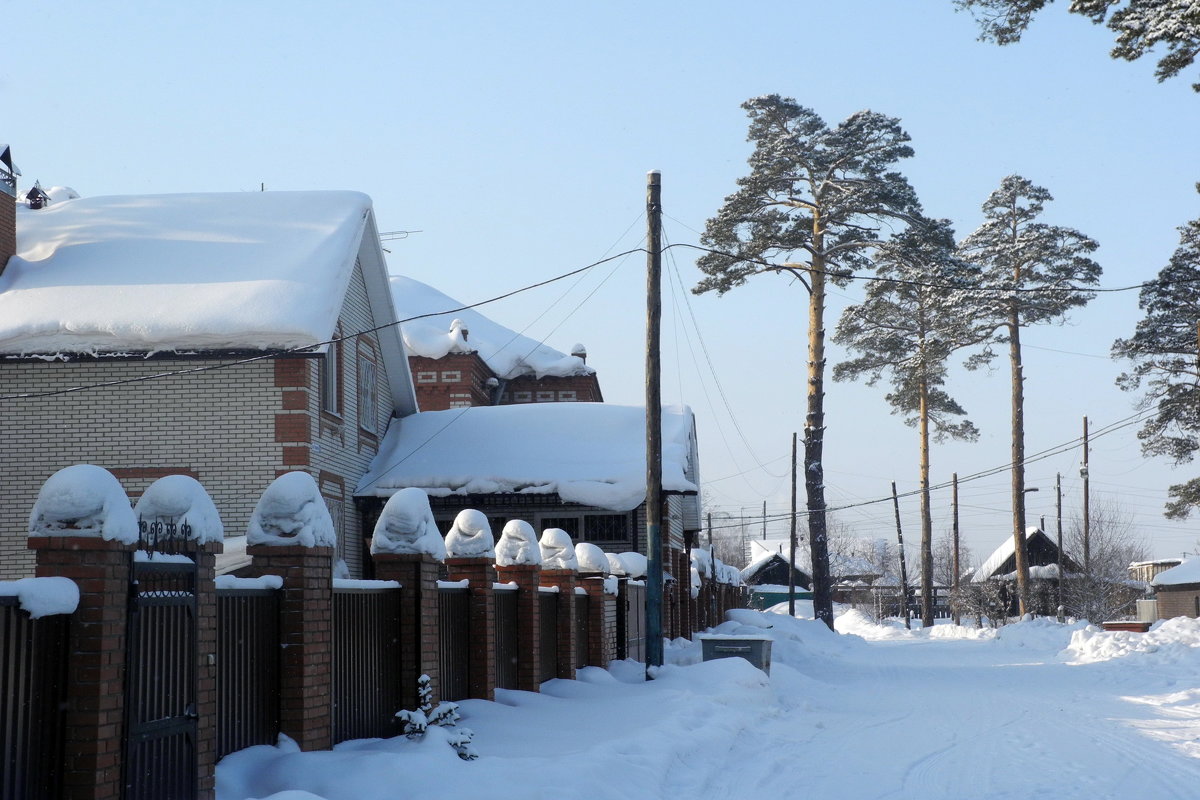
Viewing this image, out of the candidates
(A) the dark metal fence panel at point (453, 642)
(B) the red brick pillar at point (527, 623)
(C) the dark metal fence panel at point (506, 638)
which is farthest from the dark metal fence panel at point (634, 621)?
(A) the dark metal fence panel at point (453, 642)

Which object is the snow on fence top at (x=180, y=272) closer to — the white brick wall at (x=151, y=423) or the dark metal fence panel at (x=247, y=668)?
the white brick wall at (x=151, y=423)

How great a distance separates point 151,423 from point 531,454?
730 cm

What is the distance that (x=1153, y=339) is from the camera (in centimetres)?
3484

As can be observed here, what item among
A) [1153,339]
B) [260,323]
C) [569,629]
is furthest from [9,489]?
[1153,339]

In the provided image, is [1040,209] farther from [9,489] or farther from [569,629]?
[9,489]

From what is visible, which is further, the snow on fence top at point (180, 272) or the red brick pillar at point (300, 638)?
the snow on fence top at point (180, 272)

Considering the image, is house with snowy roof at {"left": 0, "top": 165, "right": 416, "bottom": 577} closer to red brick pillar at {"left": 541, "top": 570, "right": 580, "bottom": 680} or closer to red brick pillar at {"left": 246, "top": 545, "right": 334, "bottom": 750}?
red brick pillar at {"left": 541, "top": 570, "right": 580, "bottom": 680}

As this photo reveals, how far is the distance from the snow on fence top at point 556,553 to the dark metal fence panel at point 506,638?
1.76m

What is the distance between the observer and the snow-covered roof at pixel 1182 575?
180 feet

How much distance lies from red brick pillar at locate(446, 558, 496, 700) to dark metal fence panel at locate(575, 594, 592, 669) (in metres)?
3.76

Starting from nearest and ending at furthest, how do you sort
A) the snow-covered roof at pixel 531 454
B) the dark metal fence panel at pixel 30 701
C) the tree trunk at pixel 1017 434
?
the dark metal fence panel at pixel 30 701
the snow-covered roof at pixel 531 454
the tree trunk at pixel 1017 434

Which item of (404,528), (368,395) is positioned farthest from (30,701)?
(368,395)

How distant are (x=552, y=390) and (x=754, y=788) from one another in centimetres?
2751

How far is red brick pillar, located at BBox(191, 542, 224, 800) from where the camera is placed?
7.23 metres
